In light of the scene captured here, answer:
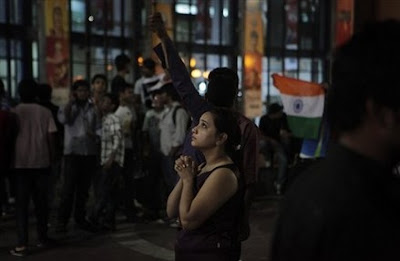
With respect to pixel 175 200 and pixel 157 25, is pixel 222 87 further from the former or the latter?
pixel 175 200

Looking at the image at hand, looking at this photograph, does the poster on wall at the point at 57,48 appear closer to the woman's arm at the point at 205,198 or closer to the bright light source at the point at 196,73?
the bright light source at the point at 196,73

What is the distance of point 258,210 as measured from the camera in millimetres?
9055

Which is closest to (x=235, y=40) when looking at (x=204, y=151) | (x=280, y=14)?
(x=280, y=14)

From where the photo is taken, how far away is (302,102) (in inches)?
351

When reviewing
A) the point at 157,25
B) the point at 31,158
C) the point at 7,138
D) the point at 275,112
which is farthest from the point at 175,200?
the point at 275,112

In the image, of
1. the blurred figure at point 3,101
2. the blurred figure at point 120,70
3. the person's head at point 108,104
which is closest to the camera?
the blurred figure at point 3,101

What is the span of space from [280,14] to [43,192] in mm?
17135

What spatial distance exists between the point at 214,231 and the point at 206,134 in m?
0.51

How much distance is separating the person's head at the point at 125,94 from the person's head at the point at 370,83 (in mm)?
6573

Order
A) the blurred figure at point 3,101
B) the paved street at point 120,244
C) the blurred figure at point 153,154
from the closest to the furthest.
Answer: the paved street at point 120,244
the blurred figure at point 3,101
the blurred figure at point 153,154

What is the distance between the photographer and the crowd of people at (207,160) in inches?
55.0

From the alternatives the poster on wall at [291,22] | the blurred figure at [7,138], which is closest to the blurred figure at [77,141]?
the blurred figure at [7,138]

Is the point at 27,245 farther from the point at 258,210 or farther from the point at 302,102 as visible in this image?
the point at 302,102

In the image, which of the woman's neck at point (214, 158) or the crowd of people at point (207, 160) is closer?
the crowd of people at point (207, 160)
